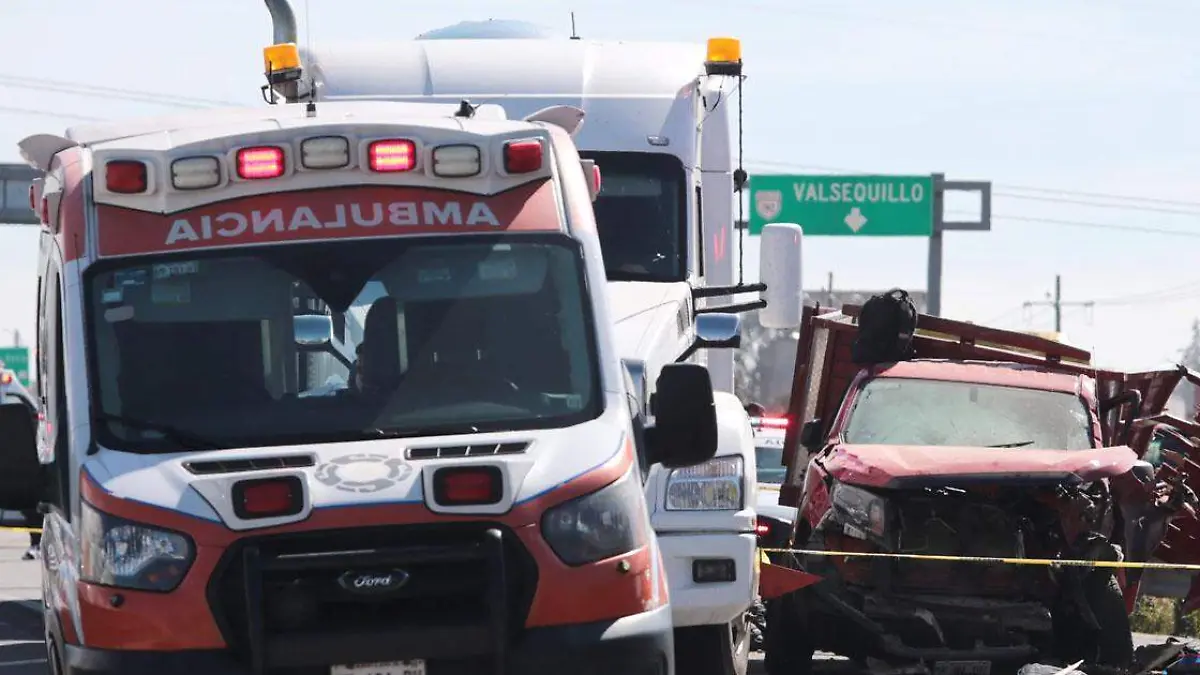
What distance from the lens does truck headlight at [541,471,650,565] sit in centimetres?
731

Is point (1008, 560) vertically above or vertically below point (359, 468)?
below

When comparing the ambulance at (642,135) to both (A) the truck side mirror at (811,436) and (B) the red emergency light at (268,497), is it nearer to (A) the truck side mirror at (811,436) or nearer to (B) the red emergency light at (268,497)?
(A) the truck side mirror at (811,436)

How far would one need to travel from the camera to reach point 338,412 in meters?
7.65

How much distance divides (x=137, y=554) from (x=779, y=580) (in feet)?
17.1

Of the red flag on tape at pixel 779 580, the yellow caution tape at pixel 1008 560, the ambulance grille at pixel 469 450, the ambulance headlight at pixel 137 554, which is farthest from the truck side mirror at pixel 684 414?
the yellow caution tape at pixel 1008 560

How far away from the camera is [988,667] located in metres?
11.8

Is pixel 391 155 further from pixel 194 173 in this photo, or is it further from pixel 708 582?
pixel 708 582

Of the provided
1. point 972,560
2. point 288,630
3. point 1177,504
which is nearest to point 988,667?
point 972,560

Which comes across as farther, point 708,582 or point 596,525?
point 708,582

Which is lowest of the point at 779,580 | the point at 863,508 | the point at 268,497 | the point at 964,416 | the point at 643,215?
the point at 779,580

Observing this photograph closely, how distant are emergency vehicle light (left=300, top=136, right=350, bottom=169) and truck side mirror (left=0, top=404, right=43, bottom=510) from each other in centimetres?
135

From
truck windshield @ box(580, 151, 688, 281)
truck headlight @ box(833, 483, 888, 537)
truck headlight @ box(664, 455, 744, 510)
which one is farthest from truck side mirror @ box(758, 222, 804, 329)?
truck headlight @ box(664, 455, 744, 510)

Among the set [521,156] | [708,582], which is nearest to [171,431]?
[521,156]

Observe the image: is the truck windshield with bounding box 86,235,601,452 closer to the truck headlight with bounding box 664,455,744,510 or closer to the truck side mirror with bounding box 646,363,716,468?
the truck side mirror with bounding box 646,363,716,468
